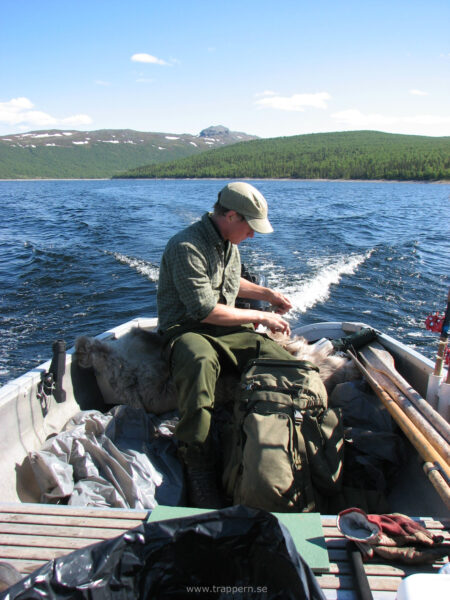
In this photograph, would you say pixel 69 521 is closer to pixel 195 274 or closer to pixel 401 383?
pixel 195 274

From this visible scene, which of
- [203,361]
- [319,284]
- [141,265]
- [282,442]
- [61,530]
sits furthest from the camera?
[141,265]

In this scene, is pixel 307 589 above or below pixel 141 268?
above

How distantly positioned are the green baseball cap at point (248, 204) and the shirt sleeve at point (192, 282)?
1.25ft

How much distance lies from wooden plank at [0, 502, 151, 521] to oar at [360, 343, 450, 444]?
1502 mm

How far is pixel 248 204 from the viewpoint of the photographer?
294 cm

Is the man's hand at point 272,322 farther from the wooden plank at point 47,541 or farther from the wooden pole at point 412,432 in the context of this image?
the wooden plank at point 47,541

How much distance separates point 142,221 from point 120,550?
17704 millimetres

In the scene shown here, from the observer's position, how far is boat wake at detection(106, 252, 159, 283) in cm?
1054

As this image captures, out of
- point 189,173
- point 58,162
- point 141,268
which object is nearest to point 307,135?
point 189,173

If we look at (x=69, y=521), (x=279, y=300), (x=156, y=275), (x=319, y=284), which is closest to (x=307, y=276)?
(x=319, y=284)

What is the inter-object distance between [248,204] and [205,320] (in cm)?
79

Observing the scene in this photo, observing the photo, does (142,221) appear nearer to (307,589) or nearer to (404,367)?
(404,367)

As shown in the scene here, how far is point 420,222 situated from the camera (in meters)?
21.2

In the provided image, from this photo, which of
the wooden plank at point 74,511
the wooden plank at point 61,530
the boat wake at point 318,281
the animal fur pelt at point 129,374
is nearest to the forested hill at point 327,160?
the boat wake at point 318,281
